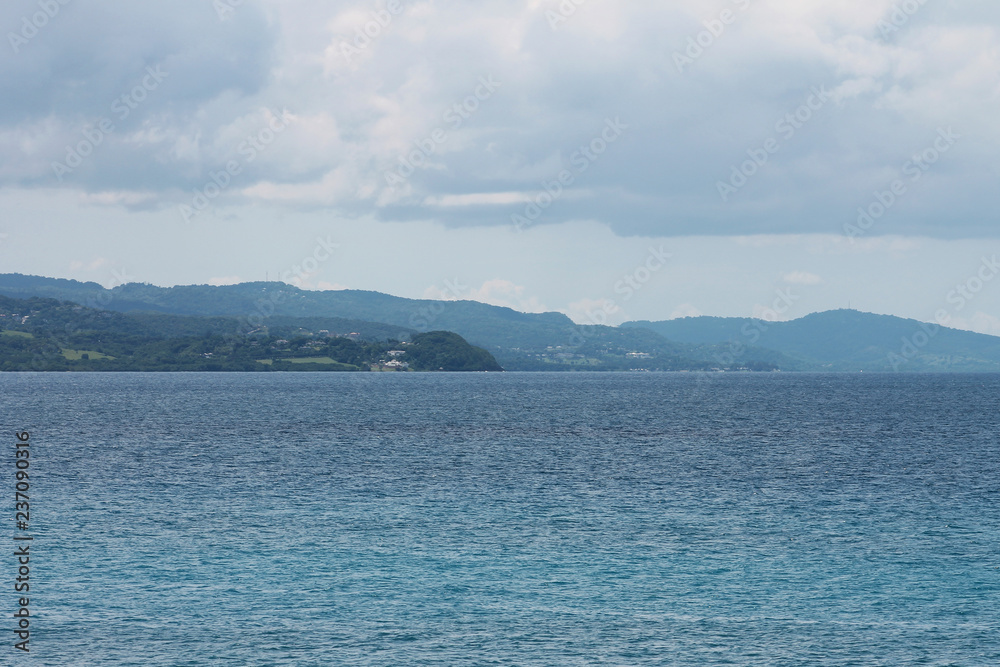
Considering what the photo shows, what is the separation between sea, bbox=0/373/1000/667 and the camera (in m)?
36.0

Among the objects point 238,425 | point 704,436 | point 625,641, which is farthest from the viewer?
point 238,425

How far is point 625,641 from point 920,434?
109m

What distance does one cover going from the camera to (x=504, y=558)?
49219 mm

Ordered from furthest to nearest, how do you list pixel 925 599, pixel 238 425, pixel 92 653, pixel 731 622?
pixel 238 425 → pixel 925 599 → pixel 731 622 → pixel 92 653

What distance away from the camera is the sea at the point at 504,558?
36000mm

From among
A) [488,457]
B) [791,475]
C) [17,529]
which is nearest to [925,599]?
[791,475]

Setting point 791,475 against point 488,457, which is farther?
point 488,457

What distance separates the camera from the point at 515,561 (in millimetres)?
48594

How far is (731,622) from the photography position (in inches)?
1534

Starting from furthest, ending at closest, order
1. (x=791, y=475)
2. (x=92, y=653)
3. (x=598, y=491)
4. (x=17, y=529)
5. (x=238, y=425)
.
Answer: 1. (x=238, y=425)
2. (x=791, y=475)
3. (x=598, y=491)
4. (x=17, y=529)
5. (x=92, y=653)

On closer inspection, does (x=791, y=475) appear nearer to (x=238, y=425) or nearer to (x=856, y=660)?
(x=856, y=660)

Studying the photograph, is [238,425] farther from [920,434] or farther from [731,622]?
A: [731,622]

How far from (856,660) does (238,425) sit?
122 meters

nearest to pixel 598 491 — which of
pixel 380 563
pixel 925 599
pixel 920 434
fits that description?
pixel 380 563
